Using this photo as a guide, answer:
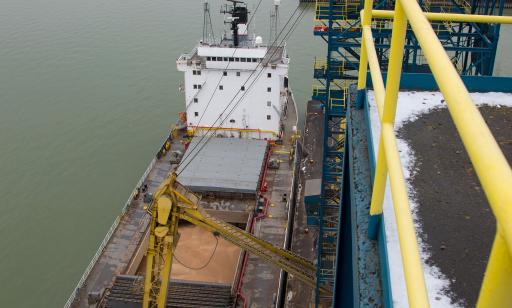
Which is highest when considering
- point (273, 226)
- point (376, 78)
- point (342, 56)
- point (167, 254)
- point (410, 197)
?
point (376, 78)

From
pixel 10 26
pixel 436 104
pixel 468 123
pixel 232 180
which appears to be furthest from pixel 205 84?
pixel 10 26

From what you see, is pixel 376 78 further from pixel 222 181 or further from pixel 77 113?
pixel 77 113

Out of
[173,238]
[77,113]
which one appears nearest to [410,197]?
[173,238]

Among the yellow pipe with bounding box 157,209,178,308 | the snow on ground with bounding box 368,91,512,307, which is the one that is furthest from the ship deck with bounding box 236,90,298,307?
the snow on ground with bounding box 368,91,512,307

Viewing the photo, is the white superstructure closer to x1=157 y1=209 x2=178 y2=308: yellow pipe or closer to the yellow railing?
x1=157 y1=209 x2=178 y2=308: yellow pipe

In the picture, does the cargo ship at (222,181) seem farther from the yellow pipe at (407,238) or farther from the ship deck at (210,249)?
the yellow pipe at (407,238)

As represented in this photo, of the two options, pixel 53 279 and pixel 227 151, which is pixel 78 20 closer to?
pixel 227 151
